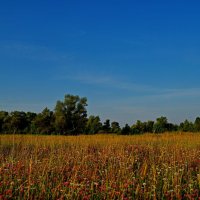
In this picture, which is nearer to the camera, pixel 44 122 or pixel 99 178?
pixel 99 178

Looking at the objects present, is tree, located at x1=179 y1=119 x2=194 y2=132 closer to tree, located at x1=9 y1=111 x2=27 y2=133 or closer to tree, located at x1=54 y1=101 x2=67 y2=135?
tree, located at x1=54 y1=101 x2=67 y2=135

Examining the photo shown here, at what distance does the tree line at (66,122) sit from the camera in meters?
31.9

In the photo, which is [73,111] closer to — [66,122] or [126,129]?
[66,122]

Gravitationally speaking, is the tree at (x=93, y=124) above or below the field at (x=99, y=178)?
above

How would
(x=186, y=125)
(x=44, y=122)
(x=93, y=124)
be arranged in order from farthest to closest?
(x=44, y=122), (x=93, y=124), (x=186, y=125)

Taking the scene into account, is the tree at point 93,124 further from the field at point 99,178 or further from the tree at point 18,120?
the field at point 99,178

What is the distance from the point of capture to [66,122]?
124 ft

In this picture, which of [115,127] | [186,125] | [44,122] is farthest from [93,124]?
[186,125]

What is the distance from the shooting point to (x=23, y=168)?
6.86 m

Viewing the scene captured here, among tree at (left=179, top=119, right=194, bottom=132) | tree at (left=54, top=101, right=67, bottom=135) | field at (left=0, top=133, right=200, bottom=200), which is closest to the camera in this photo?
field at (left=0, top=133, right=200, bottom=200)

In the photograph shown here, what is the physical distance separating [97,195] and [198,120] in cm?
2613

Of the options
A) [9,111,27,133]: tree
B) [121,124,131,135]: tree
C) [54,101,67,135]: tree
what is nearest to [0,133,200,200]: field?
[121,124,131,135]: tree

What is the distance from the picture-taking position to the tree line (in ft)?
105

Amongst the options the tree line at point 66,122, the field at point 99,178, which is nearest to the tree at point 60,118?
the tree line at point 66,122
